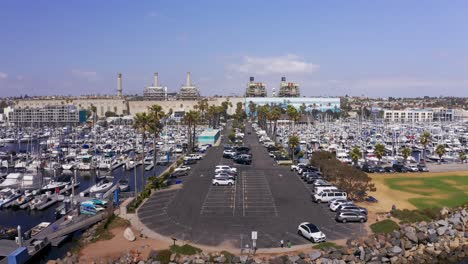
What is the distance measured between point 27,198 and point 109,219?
13.9 meters

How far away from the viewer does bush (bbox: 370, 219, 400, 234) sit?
78.7 feet

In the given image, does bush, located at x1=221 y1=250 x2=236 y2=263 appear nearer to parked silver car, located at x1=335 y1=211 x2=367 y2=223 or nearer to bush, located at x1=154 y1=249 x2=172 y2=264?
bush, located at x1=154 y1=249 x2=172 y2=264

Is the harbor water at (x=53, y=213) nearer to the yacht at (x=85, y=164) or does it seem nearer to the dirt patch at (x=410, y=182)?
the yacht at (x=85, y=164)

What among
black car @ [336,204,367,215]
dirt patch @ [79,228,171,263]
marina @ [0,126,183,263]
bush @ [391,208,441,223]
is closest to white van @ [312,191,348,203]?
black car @ [336,204,367,215]

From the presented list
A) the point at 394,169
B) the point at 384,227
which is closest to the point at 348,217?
the point at 384,227

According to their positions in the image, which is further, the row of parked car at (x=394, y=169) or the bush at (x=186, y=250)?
the row of parked car at (x=394, y=169)

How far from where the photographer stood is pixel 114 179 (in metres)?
47.8

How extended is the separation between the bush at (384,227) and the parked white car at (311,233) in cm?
372

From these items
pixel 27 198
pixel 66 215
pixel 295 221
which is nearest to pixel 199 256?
pixel 295 221

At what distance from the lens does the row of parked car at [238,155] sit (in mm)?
50750

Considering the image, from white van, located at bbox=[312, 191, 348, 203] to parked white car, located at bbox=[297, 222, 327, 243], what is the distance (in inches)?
291

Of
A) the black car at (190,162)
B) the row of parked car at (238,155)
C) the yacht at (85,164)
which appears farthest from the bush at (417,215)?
the yacht at (85,164)

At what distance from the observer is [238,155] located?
5406 centimetres

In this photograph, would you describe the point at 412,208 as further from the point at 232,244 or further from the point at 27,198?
the point at 27,198
